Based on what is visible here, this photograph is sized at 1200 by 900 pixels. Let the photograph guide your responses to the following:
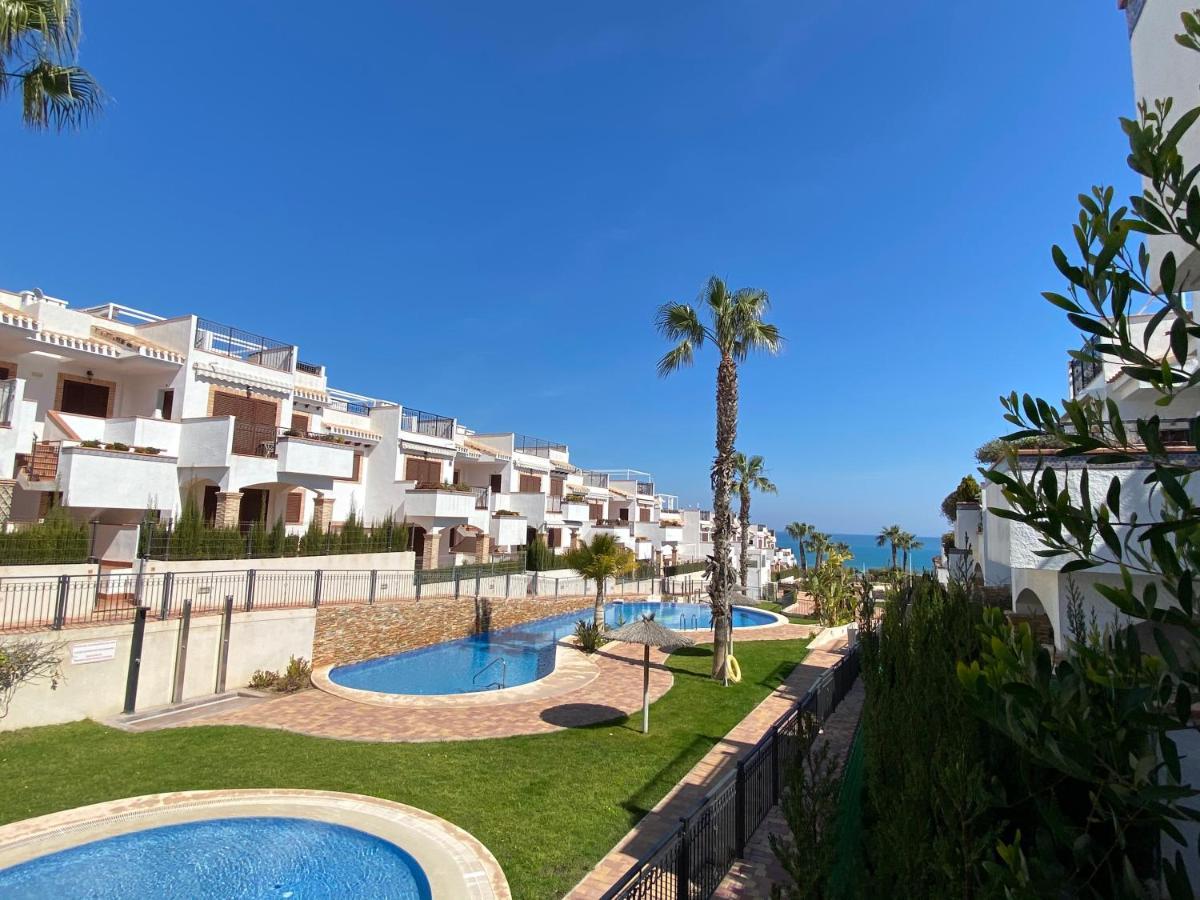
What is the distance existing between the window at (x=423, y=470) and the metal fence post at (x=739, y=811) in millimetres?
25599

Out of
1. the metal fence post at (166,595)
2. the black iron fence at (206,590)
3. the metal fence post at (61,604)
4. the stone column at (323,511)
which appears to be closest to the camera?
the metal fence post at (61,604)

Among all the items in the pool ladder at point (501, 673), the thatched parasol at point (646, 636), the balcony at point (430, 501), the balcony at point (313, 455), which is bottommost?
the pool ladder at point (501, 673)

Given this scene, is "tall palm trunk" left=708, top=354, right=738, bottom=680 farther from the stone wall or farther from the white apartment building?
the white apartment building

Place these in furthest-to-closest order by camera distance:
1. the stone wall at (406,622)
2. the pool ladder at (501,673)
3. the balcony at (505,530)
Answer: the balcony at (505,530) < the stone wall at (406,622) < the pool ladder at (501,673)

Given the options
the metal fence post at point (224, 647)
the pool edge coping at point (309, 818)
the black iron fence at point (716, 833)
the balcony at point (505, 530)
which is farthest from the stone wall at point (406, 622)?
the black iron fence at point (716, 833)

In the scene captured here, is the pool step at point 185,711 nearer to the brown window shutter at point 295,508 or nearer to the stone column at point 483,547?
the brown window shutter at point 295,508

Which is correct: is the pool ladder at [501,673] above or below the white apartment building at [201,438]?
below

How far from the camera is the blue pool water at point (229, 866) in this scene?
7.48 m

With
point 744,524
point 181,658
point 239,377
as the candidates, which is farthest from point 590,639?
point 744,524

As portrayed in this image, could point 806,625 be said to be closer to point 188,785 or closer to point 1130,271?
point 188,785

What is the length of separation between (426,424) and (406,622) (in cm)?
1348

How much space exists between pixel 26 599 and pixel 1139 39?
68.5ft

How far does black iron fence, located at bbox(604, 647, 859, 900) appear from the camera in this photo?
5629 mm

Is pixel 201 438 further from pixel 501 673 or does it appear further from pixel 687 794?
pixel 687 794
